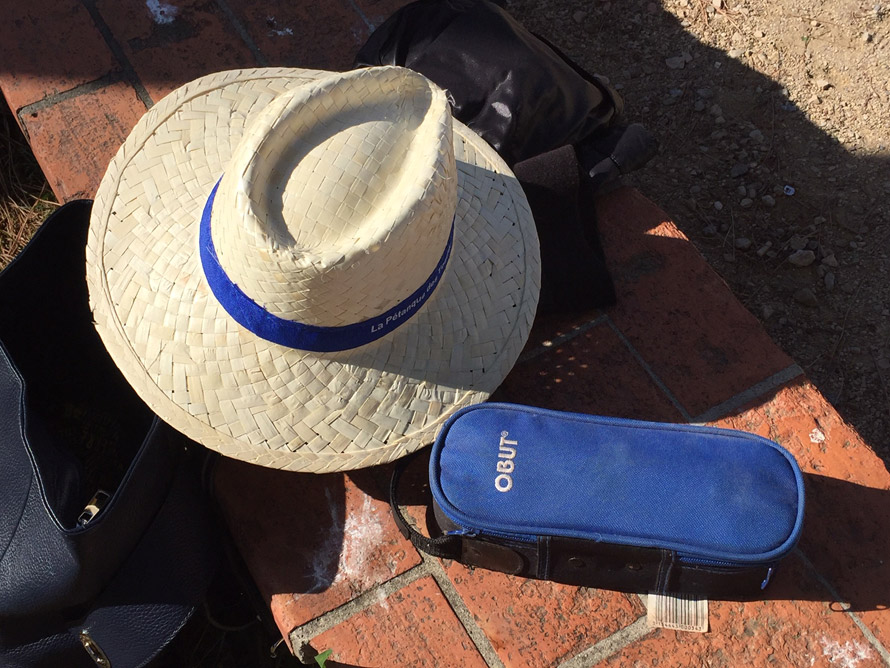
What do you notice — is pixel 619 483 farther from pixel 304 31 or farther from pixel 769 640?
pixel 304 31

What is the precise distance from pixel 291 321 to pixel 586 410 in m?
0.85

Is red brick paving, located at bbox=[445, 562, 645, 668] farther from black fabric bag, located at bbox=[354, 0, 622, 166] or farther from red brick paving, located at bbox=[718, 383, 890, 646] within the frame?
black fabric bag, located at bbox=[354, 0, 622, 166]

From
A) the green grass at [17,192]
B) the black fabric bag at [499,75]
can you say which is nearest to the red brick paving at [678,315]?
the black fabric bag at [499,75]

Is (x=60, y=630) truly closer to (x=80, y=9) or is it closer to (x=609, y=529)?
(x=609, y=529)

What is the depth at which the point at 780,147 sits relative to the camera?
8.74 feet

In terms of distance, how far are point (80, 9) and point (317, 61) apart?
0.72 meters

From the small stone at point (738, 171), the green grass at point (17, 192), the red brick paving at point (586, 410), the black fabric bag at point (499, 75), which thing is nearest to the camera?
the red brick paving at point (586, 410)

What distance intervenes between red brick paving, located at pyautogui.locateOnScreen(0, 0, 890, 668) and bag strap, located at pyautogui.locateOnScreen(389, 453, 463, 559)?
103mm

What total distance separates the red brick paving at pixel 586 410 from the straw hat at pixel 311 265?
348 millimetres

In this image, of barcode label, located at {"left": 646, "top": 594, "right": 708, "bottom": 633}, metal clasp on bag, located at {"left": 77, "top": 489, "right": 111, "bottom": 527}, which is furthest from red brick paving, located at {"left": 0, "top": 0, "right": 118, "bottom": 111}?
barcode label, located at {"left": 646, "top": 594, "right": 708, "bottom": 633}

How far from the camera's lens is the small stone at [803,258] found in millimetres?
2459

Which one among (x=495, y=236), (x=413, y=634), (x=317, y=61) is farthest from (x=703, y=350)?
(x=317, y=61)

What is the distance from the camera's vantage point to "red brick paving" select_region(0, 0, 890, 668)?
167 centimetres

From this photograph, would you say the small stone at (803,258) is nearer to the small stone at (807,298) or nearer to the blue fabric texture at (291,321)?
the small stone at (807,298)
